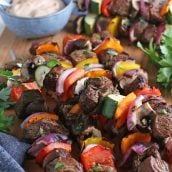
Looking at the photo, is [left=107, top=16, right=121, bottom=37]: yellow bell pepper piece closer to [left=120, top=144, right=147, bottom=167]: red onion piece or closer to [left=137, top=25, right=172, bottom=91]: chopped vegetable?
[left=137, top=25, right=172, bottom=91]: chopped vegetable

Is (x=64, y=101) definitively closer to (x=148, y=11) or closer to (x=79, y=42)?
(x=79, y=42)

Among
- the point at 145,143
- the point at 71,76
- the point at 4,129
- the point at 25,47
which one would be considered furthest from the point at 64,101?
the point at 25,47

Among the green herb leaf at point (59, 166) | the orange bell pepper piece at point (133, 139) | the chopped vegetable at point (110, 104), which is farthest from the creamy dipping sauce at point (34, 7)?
the green herb leaf at point (59, 166)

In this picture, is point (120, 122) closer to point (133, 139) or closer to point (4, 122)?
point (133, 139)

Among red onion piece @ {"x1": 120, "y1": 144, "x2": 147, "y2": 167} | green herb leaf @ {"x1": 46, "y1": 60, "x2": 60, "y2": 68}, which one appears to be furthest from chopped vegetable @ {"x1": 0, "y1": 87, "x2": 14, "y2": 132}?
red onion piece @ {"x1": 120, "y1": 144, "x2": 147, "y2": 167}

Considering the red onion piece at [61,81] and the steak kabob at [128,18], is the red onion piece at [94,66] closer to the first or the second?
the red onion piece at [61,81]

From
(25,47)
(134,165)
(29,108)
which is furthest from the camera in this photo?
(25,47)

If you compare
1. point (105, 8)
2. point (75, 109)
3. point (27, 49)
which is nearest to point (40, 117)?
point (75, 109)
